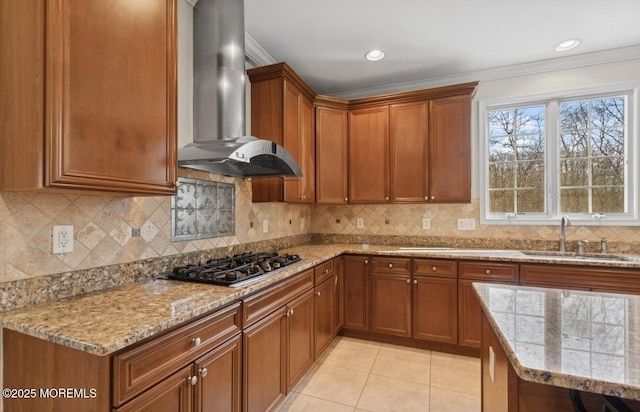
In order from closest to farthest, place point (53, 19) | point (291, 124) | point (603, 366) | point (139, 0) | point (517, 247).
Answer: point (603, 366) < point (53, 19) < point (139, 0) < point (291, 124) < point (517, 247)

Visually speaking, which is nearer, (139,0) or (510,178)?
(139,0)

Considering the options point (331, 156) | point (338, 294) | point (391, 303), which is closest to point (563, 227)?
point (391, 303)

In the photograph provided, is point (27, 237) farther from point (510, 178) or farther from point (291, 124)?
point (510, 178)

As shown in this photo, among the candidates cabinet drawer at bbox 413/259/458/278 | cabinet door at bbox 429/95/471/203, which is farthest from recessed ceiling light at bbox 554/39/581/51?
cabinet drawer at bbox 413/259/458/278

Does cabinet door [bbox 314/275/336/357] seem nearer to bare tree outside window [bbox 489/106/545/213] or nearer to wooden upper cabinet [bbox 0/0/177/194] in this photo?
wooden upper cabinet [bbox 0/0/177/194]

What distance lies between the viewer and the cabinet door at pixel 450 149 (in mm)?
2951

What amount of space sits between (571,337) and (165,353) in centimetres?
138

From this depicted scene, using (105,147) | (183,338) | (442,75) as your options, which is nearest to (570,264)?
(442,75)

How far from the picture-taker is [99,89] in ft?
3.82

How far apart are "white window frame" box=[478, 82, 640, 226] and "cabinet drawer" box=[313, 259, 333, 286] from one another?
1708 mm

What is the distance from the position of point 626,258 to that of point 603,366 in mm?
2528

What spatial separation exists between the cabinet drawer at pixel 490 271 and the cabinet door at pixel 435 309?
0.45 feet

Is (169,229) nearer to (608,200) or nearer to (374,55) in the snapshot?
(374,55)

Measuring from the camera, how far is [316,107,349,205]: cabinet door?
3.20 m
